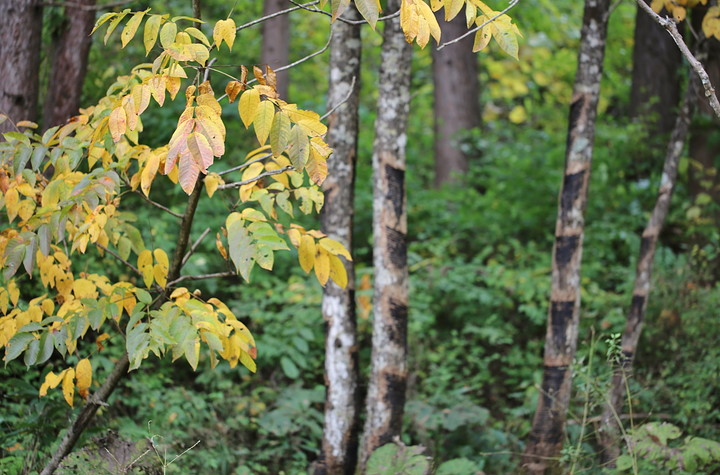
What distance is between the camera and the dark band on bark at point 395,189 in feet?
13.3

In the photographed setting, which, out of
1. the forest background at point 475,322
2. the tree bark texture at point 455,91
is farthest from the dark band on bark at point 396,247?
the tree bark texture at point 455,91

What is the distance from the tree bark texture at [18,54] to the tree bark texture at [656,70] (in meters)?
6.84

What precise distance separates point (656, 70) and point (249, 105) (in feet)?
25.4

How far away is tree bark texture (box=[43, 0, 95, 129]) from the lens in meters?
5.23

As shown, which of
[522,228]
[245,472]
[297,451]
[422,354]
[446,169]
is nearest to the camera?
[245,472]

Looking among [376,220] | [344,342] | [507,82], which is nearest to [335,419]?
[344,342]

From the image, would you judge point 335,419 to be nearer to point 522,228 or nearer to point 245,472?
point 245,472

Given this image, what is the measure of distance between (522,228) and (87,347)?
4.92 metres

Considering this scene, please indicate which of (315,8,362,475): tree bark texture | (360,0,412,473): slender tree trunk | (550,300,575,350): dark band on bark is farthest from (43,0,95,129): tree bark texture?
(550,300,575,350): dark band on bark

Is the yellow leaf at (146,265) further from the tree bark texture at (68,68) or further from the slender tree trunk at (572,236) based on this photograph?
the tree bark texture at (68,68)

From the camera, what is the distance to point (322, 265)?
104 inches

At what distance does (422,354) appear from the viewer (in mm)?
5754

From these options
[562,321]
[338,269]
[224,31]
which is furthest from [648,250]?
[224,31]

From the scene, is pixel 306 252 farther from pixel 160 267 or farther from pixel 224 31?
pixel 224 31
